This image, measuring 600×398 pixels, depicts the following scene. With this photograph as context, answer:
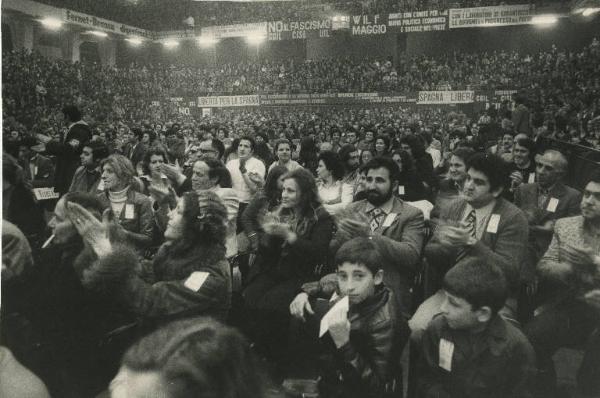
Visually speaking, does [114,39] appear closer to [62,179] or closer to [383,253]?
[62,179]

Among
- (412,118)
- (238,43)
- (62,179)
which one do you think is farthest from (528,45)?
(62,179)

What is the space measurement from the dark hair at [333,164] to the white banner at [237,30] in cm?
1715

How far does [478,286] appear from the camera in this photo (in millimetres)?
1578

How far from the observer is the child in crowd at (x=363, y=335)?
1491 millimetres

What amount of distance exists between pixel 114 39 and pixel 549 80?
17062mm

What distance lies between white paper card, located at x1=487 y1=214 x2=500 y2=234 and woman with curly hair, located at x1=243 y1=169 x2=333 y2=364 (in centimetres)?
76

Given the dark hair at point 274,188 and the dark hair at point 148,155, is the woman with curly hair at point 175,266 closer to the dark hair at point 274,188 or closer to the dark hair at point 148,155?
the dark hair at point 274,188

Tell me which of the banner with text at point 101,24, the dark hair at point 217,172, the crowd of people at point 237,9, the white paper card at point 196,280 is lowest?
the white paper card at point 196,280

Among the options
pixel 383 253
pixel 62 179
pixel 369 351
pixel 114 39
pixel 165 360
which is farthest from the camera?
pixel 114 39

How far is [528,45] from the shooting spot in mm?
19031

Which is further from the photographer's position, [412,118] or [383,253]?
[412,118]

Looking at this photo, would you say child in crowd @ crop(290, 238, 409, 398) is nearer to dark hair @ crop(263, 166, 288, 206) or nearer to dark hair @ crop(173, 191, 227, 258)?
dark hair @ crop(173, 191, 227, 258)

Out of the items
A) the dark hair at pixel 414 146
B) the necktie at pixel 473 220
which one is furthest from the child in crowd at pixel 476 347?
the dark hair at pixel 414 146

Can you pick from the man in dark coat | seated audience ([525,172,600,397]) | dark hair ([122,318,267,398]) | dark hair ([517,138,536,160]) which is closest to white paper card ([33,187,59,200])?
the man in dark coat
